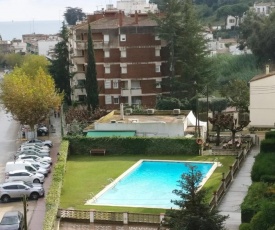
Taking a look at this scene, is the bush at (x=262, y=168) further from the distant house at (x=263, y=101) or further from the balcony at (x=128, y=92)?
the balcony at (x=128, y=92)

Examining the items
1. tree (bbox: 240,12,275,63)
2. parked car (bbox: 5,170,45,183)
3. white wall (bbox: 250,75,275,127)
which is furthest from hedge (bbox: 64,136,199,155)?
tree (bbox: 240,12,275,63)

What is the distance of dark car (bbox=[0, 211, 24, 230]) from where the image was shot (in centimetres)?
2367

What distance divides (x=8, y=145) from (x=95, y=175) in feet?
44.8

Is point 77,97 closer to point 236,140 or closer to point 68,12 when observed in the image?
point 236,140

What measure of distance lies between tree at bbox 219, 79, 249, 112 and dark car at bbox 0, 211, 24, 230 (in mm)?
31041

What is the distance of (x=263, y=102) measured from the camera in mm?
45469

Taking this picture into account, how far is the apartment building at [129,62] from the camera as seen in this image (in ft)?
188

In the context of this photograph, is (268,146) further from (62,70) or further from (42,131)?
(62,70)

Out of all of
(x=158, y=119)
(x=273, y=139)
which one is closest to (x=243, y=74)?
(x=158, y=119)

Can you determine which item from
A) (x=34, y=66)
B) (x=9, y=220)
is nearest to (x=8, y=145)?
(x=9, y=220)

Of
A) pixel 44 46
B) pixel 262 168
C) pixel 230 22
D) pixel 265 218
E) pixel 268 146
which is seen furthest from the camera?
pixel 230 22

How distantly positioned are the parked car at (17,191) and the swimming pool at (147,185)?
9.58 ft

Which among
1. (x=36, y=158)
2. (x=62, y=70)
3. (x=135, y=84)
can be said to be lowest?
(x=36, y=158)

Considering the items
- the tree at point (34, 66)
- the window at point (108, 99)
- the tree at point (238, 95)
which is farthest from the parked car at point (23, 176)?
the tree at point (34, 66)
